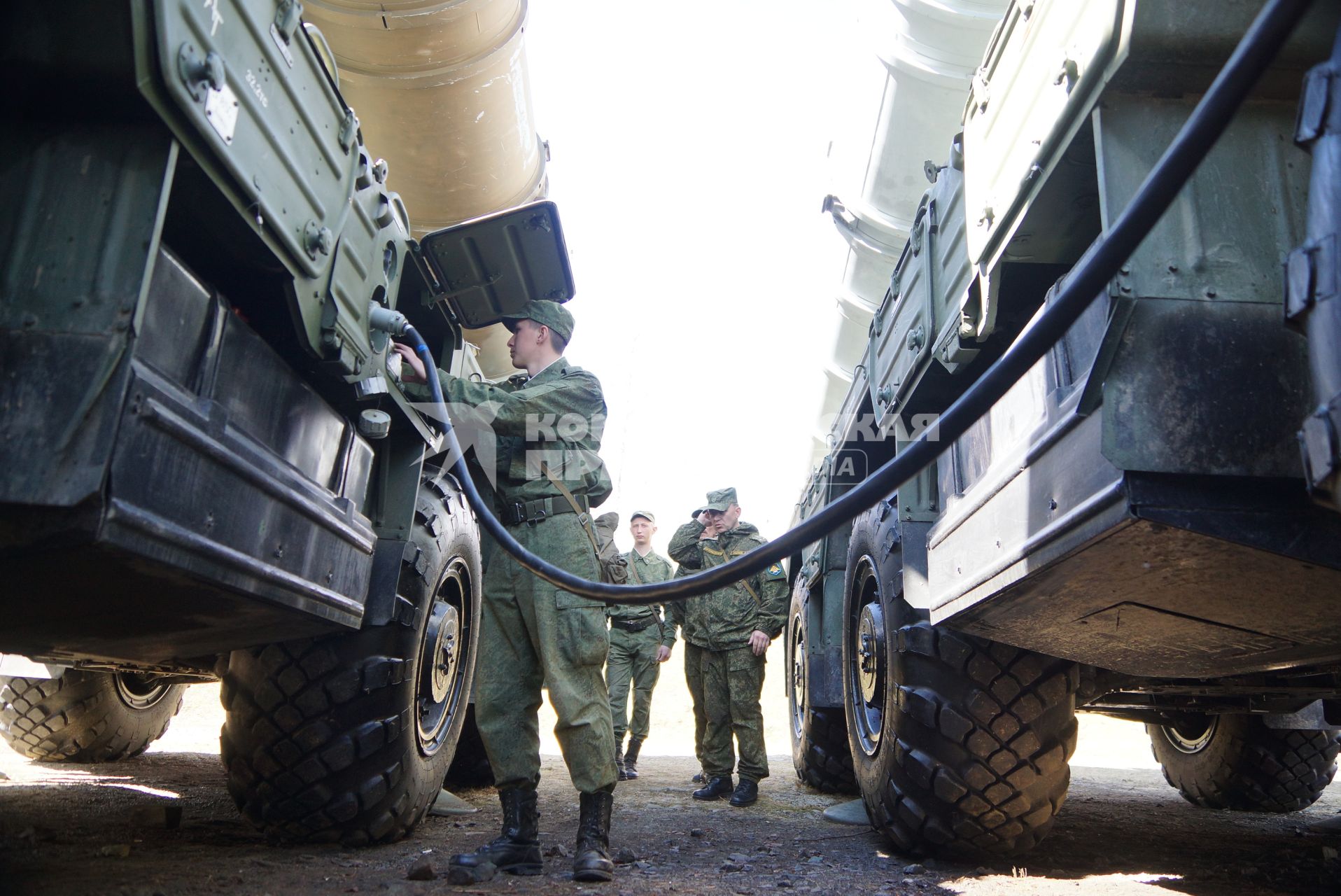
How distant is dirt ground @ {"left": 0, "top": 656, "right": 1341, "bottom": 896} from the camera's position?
7.70 ft

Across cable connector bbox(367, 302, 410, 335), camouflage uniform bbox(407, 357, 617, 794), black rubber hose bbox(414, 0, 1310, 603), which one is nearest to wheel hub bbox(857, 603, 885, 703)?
camouflage uniform bbox(407, 357, 617, 794)

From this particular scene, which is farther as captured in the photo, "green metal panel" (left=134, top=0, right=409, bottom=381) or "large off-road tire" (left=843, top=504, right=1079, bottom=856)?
"large off-road tire" (left=843, top=504, right=1079, bottom=856)

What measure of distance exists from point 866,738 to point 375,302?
80.5 inches

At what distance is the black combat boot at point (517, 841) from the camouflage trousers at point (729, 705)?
8.45 ft

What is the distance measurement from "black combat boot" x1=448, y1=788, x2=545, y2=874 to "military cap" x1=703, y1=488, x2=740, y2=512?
142 inches

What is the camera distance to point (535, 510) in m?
2.90

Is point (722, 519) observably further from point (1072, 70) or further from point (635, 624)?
point (1072, 70)

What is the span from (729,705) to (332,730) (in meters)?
3.14

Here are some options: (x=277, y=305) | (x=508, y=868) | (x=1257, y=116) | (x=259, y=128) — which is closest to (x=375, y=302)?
(x=277, y=305)

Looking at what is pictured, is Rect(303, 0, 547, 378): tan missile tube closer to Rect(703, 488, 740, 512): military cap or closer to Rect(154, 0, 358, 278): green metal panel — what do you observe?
Rect(154, 0, 358, 278): green metal panel

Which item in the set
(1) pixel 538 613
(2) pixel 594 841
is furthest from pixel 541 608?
(2) pixel 594 841

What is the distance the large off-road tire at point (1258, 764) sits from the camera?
4.36 metres

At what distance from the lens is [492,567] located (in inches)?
116

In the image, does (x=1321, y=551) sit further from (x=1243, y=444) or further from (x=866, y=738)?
(x=866, y=738)
